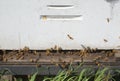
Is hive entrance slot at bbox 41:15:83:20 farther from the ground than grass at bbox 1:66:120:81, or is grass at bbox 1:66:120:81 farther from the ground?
hive entrance slot at bbox 41:15:83:20

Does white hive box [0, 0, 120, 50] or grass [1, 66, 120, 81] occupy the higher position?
white hive box [0, 0, 120, 50]

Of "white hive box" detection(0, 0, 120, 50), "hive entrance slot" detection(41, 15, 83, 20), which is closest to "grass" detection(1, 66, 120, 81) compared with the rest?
"white hive box" detection(0, 0, 120, 50)

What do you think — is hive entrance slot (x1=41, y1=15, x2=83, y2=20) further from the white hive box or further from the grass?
the grass

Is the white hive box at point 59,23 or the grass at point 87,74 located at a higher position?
the white hive box at point 59,23

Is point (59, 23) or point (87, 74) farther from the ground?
point (59, 23)

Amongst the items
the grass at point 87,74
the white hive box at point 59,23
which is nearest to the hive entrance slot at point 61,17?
the white hive box at point 59,23

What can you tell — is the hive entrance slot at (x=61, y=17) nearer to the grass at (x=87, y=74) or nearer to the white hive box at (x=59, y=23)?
the white hive box at (x=59, y=23)

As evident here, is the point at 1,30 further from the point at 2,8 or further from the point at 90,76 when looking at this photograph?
the point at 90,76

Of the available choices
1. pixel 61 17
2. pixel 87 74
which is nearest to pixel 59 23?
pixel 61 17

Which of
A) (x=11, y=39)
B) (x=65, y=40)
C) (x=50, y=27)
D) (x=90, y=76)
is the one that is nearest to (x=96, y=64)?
(x=90, y=76)

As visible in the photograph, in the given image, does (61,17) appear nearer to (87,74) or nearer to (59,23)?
(59,23)

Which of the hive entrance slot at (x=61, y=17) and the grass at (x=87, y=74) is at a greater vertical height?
the hive entrance slot at (x=61, y=17)
